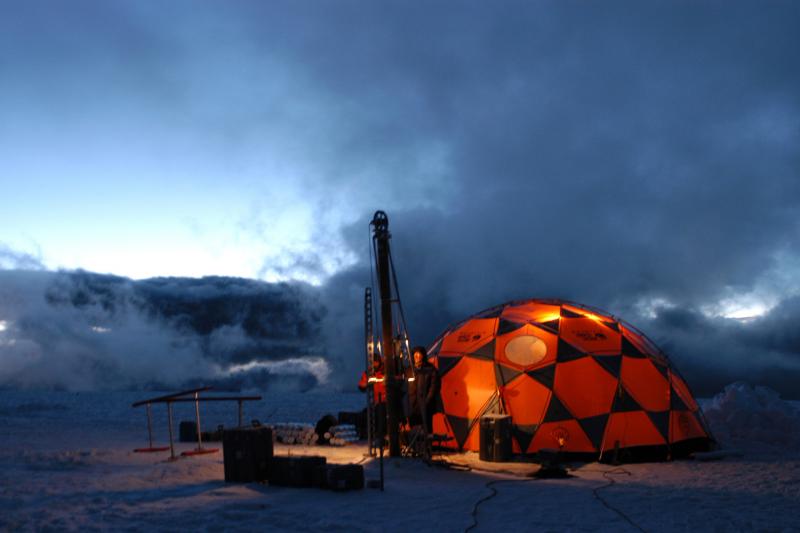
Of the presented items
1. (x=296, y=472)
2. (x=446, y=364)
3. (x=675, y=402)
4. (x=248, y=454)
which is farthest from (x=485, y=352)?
(x=248, y=454)

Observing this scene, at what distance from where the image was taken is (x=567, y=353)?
13.8 meters

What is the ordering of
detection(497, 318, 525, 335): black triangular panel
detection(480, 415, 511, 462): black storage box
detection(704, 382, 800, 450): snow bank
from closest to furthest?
detection(480, 415, 511, 462): black storage box < detection(497, 318, 525, 335): black triangular panel < detection(704, 382, 800, 450): snow bank

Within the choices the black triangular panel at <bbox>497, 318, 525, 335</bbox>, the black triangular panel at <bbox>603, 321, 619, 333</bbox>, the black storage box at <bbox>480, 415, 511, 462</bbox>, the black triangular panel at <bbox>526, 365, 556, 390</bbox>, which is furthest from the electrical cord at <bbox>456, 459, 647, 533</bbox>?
the black triangular panel at <bbox>603, 321, 619, 333</bbox>

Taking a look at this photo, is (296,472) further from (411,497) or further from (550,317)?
(550,317)

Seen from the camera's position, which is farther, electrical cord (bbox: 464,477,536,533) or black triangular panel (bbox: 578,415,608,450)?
black triangular panel (bbox: 578,415,608,450)

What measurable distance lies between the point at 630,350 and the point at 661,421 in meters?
1.67

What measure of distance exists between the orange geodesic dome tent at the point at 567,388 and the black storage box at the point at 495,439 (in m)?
0.67

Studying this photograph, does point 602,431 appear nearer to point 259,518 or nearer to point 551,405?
point 551,405

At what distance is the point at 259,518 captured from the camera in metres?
7.27

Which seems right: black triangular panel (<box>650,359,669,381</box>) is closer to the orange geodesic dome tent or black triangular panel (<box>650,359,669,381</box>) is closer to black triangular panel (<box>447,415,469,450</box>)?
the orange geodesic dome tent

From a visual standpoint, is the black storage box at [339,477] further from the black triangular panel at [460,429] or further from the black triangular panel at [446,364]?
the black triangular panel at [446,364]

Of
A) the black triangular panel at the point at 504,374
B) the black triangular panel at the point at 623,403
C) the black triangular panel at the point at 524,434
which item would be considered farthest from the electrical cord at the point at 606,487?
the black triangular panel at the point at 504,374

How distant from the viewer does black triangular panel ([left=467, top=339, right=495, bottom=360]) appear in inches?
565

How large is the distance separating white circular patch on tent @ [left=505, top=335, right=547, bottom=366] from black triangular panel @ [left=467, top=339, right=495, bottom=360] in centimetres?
36
